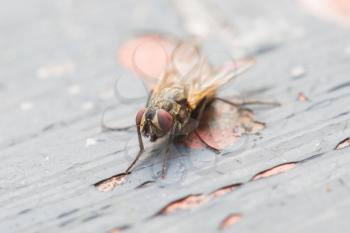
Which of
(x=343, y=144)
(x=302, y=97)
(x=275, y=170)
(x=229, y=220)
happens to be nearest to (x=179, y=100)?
(x=302, y=97)

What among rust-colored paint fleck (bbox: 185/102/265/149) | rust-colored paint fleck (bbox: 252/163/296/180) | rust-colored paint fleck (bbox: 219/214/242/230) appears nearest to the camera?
rust-colored paint fleck (bbox: 219/214/242/230)

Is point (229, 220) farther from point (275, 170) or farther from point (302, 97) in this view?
point (302, 97)

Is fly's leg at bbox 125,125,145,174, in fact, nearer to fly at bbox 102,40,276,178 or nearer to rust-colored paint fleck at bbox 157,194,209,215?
fly at bbox 102,40,276,178

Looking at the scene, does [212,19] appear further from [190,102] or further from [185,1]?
A: [190,102]

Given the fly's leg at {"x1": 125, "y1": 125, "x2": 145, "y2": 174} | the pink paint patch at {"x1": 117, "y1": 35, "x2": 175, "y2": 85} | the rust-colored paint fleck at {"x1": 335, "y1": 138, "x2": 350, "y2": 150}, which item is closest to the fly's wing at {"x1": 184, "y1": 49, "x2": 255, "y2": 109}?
the pink paint patch at {"x1": 117, "y1": 35, "x2": 175, "y2": 85}

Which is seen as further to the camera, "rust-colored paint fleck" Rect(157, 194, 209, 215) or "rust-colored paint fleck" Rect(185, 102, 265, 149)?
"rust-colored paint fleck" Rect(185, 102, 265, 149)

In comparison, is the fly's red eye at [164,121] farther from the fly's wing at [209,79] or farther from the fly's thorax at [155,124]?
the fly's wing at [209,79]

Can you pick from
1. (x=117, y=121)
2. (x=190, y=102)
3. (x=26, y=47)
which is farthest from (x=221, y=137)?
(x=26, y=47)
